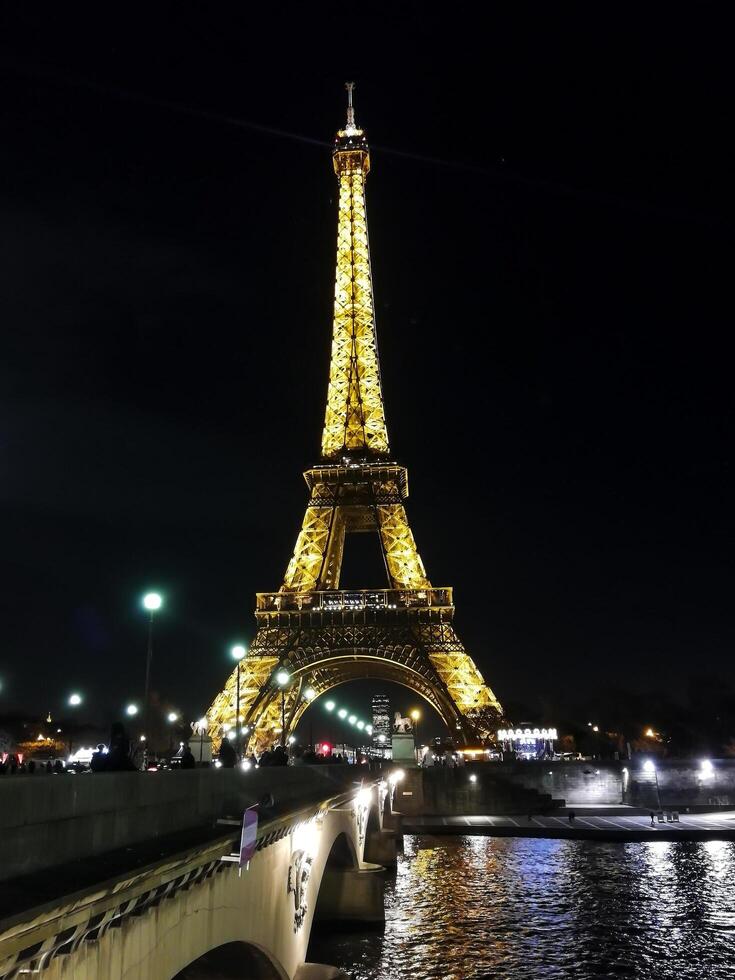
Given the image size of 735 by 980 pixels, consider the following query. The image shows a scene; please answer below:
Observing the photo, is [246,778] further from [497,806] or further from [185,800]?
[497,806]

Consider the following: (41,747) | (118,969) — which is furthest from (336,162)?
(118,969)

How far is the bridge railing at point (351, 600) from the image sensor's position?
6362cm

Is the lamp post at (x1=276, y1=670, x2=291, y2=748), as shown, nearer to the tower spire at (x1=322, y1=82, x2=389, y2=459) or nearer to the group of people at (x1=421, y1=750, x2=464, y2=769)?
the group of people at (x1=421, y1=750, x2=464, y2=769)

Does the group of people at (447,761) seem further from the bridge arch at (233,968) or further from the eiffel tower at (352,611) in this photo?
the bridge arch at (233,968)

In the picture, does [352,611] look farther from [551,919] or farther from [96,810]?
[96,810]

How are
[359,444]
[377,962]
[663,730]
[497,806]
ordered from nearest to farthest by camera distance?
[377,962] → [497,806] → [359,444] → [663,730]

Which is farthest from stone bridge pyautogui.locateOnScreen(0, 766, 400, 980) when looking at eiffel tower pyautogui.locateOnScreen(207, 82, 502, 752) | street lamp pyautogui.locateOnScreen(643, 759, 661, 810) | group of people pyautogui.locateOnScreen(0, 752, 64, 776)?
street lamp pyautogui.locateOnScreen(643, 759, 661, 810)

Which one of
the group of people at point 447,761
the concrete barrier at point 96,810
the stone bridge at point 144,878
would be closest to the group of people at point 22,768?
the concrete barrier at point 96,810

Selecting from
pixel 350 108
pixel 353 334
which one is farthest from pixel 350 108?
pixel 353 334

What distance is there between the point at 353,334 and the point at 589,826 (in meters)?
48.2

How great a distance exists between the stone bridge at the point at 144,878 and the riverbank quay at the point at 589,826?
41995 mm

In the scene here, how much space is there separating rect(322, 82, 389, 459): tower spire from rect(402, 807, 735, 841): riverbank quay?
103 ft

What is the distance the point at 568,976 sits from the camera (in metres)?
22.5

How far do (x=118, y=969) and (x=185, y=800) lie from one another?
3602mm
